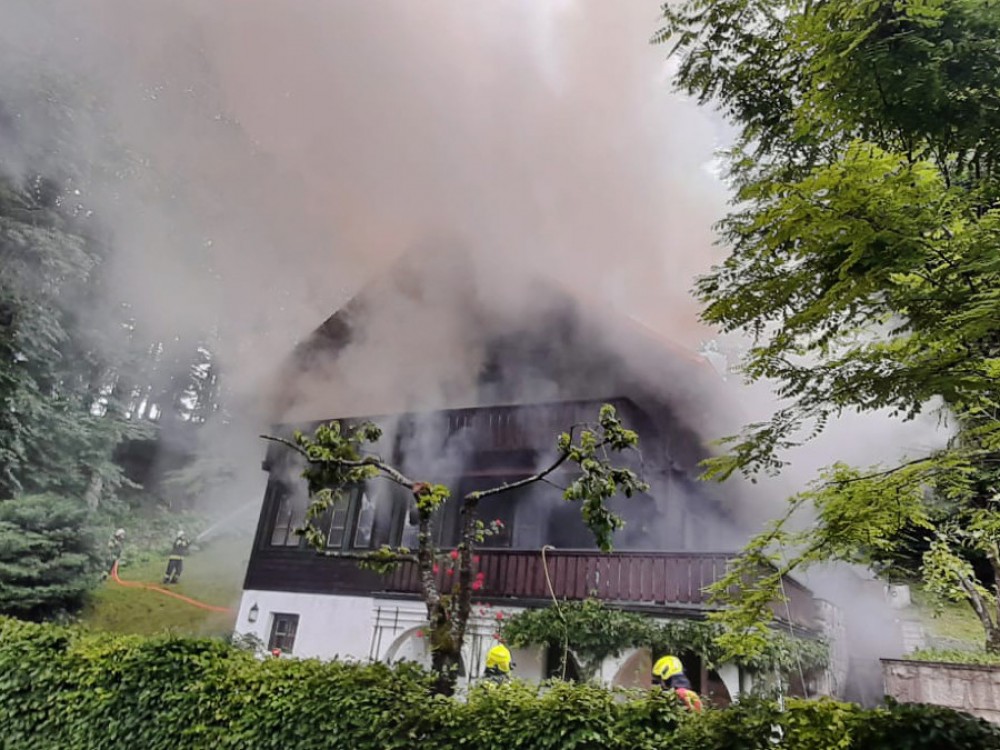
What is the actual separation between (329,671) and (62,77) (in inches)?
456

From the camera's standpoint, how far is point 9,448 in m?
10.5

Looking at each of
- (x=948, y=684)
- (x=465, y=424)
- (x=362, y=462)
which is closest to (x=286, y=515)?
(x=465, y=424)

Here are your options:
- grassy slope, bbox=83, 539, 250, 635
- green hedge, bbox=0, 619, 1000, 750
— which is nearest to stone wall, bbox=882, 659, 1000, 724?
green hedge, bbox=0, 619, 1000, 750

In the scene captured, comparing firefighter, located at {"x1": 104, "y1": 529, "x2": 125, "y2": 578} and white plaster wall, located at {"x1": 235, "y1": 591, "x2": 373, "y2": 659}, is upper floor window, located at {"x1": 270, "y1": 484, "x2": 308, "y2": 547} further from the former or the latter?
firefighter, located at {"x1": 104, "y1": 529, "x2": 125, "y2": 578}

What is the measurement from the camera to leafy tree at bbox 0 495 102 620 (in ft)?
31.3

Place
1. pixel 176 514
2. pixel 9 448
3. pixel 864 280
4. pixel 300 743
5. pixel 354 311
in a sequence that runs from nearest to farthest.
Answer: pixel 864 280 < pixel 300 743 < pixel 354 311 < pixel 9 448 < pixel 176 514

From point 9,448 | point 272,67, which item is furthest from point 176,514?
point 272,67

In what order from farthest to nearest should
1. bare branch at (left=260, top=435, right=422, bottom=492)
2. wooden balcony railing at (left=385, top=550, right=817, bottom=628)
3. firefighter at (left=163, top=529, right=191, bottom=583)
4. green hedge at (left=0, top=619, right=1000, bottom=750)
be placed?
1. firefighter at (left=163, top=529, right=191, bottom=583)
2. wooden balcony railing at (left=385, top=550, right=817, bottom=628)
3. bare branch at (left=260, top=435, right=422, bottom=492)
4. green hedge at (left=0, top=619, right=1000, bottom=750)

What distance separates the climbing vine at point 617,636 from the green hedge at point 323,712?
9.22 feet

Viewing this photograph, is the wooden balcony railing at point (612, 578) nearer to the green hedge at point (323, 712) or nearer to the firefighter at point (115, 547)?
the green hedge at point (323, 712)

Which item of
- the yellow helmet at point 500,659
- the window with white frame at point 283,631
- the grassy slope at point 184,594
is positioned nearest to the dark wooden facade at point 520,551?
the window with white frame at point 283,631

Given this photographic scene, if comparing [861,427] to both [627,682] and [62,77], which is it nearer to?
[627,682]

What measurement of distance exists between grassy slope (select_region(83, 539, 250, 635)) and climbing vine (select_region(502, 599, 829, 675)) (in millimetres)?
7548

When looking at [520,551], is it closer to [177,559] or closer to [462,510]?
[462,510]
